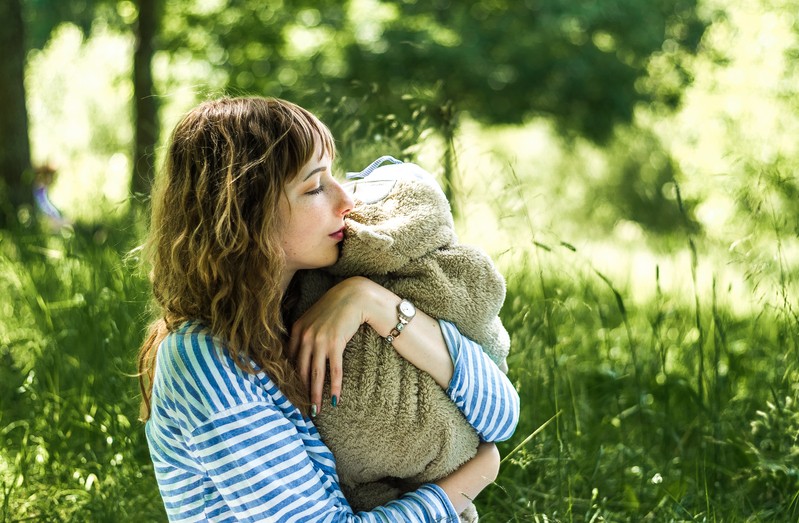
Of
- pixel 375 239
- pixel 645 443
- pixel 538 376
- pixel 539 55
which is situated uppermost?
pixel 375 239

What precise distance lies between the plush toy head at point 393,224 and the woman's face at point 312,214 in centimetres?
5

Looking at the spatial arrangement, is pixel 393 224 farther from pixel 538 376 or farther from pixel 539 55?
pixel 539 55

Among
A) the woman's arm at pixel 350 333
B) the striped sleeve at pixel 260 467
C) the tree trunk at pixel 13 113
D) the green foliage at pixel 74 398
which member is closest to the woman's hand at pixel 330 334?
the woman's arm at pixel 350 333

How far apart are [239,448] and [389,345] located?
1.09ft

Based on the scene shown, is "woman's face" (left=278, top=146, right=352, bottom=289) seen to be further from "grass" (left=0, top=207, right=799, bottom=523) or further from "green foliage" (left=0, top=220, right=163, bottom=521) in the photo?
"green foliage" (left=0, top=220, right=163, bottom=521)

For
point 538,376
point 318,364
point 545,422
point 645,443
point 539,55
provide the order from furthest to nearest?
point 539,55
point 645,443
point 538,376
point 545,422
point 318,364

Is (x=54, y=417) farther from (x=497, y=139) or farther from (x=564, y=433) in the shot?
Result: (x=497, y=139)

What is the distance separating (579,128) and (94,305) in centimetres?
1075

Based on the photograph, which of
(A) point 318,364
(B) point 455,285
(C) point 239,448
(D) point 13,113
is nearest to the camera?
(C) point 239,448

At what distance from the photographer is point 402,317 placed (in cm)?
A: 163

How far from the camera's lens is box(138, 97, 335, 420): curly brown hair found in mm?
1523

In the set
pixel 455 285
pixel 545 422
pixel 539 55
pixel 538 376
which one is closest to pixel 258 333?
pixel 455 285

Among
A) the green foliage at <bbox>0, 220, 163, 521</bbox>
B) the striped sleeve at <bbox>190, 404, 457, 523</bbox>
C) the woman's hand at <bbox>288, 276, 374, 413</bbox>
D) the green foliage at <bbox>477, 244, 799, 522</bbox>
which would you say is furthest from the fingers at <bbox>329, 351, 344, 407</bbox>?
the green foliage at <bbox>0, 220, 163, 521</bbox>

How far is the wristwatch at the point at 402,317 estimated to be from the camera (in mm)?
1619
